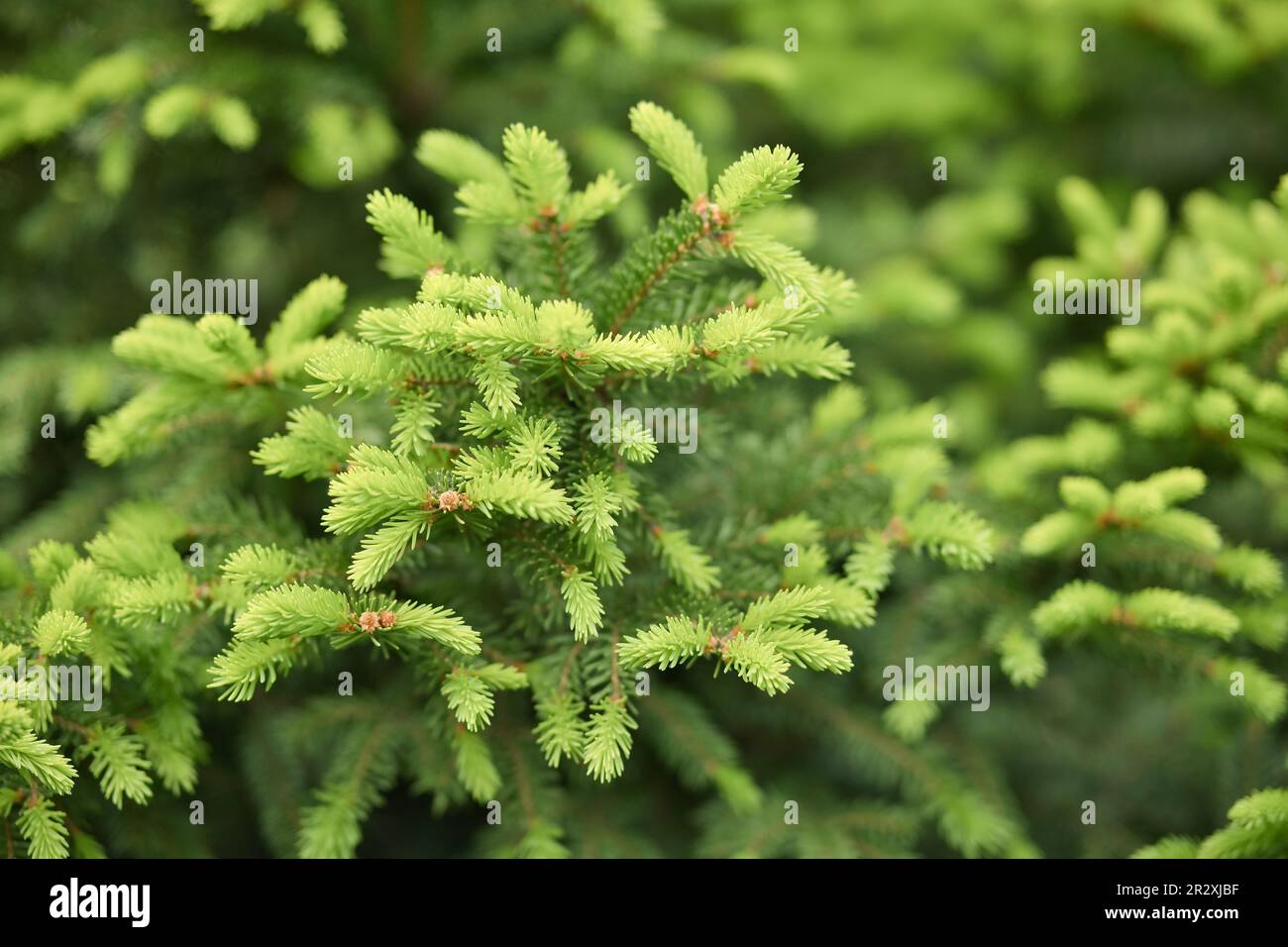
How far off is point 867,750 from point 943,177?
1606mm

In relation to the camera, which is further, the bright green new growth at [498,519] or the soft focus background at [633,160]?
the soft focus background at [633,160]

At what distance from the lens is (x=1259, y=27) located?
2090 mm

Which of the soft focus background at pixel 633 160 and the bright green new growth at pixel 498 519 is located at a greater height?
the soft focus background at pixel 633 160

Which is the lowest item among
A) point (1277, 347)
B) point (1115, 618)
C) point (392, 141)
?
point (1115, 618)

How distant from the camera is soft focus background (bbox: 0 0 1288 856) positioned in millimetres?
1857

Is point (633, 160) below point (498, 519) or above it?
above

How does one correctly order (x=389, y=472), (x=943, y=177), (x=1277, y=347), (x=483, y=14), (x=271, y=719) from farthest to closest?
(x=943, y=177)
(x=483, y=14)
(x=271, y=719)
(x=1277, y=347)
(x=389, y=472)

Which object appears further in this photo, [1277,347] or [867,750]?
[867,750]

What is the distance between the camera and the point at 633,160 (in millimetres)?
1969

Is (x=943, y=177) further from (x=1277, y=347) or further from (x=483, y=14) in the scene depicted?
(x=483, y=14)

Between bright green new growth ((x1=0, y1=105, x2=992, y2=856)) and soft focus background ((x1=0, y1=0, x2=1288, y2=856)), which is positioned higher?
soft focus background ((x1=0, y1=0, x2=1288, y2=856))

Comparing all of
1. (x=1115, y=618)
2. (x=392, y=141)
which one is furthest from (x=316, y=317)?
(x=1115, y=618)

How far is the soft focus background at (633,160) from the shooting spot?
186cm

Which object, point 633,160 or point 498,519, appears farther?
point 633,160
